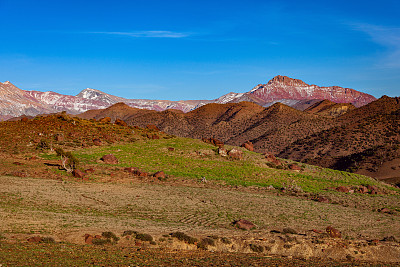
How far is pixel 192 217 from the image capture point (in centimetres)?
2255

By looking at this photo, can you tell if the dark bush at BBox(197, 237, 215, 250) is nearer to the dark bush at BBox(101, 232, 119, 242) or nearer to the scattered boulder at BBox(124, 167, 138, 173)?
the dark bush at BBox(101, 232, 119, 242)

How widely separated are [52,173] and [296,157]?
68034mm

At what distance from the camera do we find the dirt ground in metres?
16.2

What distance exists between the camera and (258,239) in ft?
55.5

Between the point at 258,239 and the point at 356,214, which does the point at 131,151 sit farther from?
the point at 258,239

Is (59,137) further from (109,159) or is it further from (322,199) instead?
(322,199)

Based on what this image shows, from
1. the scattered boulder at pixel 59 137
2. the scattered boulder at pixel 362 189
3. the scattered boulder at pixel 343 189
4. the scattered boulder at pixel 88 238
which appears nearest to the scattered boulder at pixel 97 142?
the scattered boulder at pixel 59 137

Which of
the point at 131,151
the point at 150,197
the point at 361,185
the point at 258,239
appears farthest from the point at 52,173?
the point at 361,185

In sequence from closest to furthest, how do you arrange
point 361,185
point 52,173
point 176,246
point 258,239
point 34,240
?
point 34,240 < point 176,246 < point 258,239 < point 52,173 < point 361,185

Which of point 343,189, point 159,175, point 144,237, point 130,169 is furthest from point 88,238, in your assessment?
point 343,189

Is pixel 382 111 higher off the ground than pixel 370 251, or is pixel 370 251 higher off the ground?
pixel 382 111

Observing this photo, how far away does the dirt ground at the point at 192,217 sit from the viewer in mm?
16203

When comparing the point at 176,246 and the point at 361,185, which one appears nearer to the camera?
the point at 176,246

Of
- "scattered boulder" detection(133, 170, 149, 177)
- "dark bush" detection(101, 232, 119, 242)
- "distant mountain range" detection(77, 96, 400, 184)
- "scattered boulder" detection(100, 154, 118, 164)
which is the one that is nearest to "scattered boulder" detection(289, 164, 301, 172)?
"distant mountain range" detection(77, 96, 400, 184)
